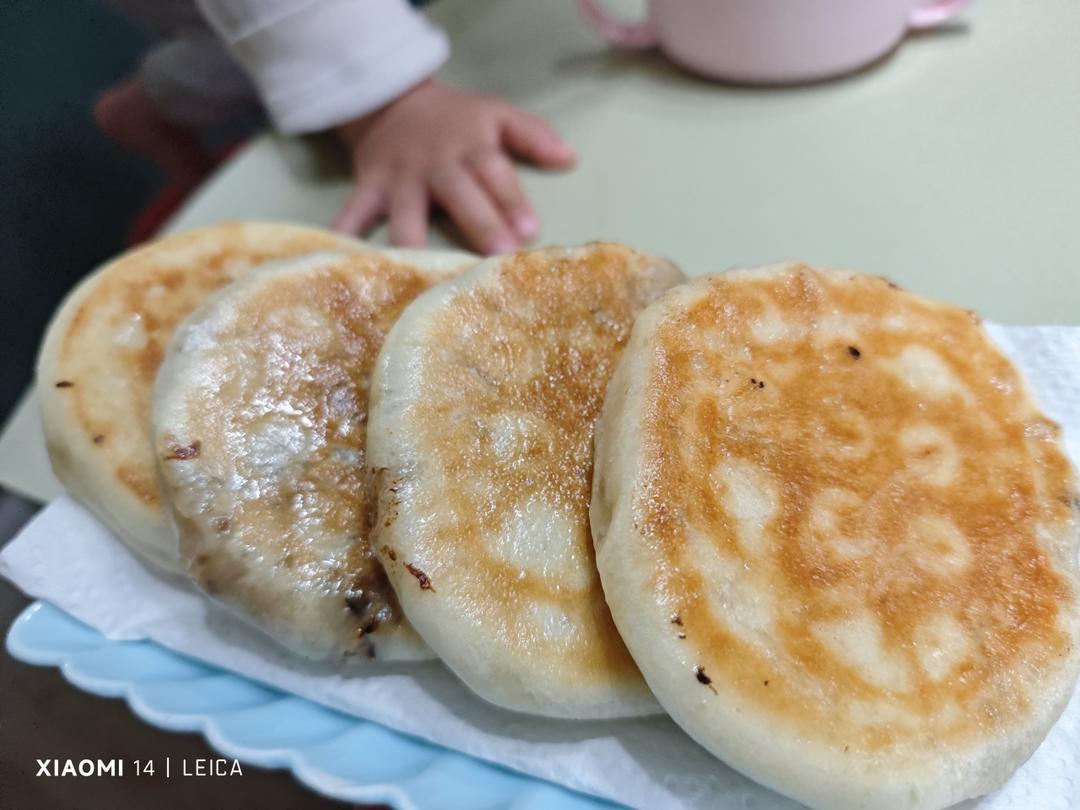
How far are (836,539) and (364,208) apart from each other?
91cm

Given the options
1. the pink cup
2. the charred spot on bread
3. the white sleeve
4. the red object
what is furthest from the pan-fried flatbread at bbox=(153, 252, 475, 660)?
the red object

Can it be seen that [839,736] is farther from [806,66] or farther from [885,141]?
[806,66]

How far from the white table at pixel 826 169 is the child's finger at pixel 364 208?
4 centimetres

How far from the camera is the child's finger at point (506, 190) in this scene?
123 centimetres

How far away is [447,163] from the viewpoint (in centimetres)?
130

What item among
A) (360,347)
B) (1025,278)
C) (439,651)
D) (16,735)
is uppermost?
(360,347)

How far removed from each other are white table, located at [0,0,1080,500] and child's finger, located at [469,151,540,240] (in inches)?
1.5

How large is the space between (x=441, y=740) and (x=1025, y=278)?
35.3 inches

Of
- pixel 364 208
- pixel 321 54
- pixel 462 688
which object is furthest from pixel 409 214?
pixel 462 688

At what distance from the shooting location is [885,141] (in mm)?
1258

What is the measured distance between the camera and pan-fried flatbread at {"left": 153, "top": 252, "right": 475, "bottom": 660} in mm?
734

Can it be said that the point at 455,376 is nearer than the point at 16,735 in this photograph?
Yes

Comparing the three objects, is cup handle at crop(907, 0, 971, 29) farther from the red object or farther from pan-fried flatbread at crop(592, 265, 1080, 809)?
the red object

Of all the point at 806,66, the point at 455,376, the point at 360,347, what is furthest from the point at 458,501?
the point at 806,66
